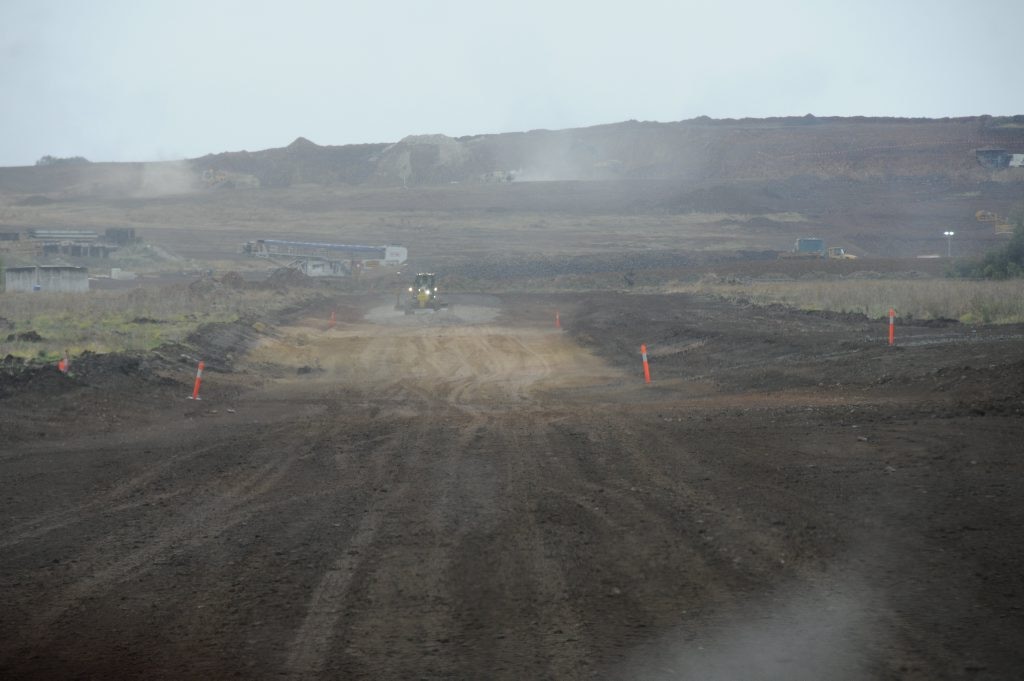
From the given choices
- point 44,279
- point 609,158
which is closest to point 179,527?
point 44,279

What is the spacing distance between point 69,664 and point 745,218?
11057 cm

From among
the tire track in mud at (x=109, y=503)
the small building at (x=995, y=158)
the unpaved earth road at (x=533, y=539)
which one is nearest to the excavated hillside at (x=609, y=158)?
the small building at (x=995, y=158)

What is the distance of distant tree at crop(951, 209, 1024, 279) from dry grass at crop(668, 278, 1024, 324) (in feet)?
19.3

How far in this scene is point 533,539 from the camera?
8523 millimetres

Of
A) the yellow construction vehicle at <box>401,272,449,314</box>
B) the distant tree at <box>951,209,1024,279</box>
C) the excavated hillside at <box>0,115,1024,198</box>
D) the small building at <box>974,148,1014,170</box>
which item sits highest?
the excavated hillside at <box>0,115,1024,198</box>

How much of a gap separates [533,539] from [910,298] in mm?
30174

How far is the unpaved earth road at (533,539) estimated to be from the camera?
6.14 m

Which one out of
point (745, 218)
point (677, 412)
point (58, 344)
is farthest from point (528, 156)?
point (677, 412)

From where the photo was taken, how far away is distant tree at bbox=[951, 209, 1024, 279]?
46.5 meters

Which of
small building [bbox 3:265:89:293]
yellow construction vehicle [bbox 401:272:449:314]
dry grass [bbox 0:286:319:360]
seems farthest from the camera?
small building [bbox 3:265:89:293]

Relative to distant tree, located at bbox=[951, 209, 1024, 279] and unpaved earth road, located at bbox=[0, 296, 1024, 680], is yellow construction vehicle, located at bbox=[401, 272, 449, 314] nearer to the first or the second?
distant tree, located at bbox=[951, 209, 1024, 279]

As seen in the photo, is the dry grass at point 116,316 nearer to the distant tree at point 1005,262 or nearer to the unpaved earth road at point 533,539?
the unpaved earth road at point 533,539

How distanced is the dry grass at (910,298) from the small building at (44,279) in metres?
36.3

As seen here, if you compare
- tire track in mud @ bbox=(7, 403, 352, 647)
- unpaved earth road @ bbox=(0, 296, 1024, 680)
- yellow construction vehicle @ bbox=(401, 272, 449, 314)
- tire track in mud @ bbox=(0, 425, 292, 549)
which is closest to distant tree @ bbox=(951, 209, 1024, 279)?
yellow construction vehicle @ bbox=(401, 272, 449, 314)
